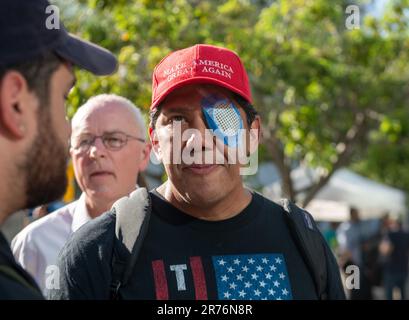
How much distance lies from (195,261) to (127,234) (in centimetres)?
24

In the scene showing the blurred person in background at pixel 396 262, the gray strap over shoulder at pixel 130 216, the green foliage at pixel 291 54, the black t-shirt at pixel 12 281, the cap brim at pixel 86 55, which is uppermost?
the green foliage at pixel 291 54

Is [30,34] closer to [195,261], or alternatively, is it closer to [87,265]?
[87,265]

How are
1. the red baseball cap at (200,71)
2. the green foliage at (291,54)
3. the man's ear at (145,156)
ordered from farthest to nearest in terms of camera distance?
the green foliage at (291,54) < the man's ear at (145,156) < the red baseball cap at (200,71)

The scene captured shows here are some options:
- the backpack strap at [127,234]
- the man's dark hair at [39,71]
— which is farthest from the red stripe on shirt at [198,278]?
the man's dark hair at [39,71]

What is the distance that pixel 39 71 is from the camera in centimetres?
181

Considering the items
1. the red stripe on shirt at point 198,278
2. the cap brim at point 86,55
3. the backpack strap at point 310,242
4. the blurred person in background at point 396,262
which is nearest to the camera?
the cap brim at point 86,55

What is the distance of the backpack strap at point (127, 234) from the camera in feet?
7.69

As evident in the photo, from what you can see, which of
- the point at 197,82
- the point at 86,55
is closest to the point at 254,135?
the point at 197,82

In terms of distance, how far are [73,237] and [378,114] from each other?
10551mm

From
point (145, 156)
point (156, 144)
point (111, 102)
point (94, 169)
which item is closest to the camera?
point (156, 144)

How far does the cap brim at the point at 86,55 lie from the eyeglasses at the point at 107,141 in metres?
1.64

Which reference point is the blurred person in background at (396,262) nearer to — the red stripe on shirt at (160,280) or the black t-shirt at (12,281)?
the red stripe on shirt at (160,280)

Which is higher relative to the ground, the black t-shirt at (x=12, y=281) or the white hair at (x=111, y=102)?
the white hair at (x=111, y=102)
